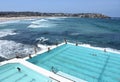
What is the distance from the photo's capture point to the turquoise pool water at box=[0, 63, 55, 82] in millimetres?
7062

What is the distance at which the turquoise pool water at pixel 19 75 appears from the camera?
7062 mm

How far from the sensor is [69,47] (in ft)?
41.8

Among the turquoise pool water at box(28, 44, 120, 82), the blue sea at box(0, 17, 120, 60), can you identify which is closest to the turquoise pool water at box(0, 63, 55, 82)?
the turquoise pool water at box(28, 44, 120, 82)

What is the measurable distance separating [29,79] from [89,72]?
331 cm

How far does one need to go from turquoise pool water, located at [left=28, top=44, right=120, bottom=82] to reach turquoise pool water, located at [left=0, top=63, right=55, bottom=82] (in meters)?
1.39

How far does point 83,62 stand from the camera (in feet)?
32.4

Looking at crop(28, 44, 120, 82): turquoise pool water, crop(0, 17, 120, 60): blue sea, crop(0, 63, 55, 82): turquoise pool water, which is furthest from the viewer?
crop(0, 17, 120, 60): blue sea

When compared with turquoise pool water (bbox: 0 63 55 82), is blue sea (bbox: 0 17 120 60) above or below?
below

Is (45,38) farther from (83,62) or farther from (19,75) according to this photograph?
(19,75)

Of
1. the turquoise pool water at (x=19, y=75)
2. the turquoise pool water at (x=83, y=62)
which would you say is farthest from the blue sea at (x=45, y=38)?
the turquoise pool water at (x=19, y=75)

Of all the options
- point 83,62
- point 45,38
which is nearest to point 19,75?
point 83,62

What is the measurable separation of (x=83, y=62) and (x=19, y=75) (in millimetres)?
4156

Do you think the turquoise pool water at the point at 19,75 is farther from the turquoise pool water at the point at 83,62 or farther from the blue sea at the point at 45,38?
the blue sea at the point at 45,38

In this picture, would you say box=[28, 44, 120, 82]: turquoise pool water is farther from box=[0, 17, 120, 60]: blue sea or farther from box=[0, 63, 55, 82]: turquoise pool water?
box=[0, 17, 120, 60]: blue sea
